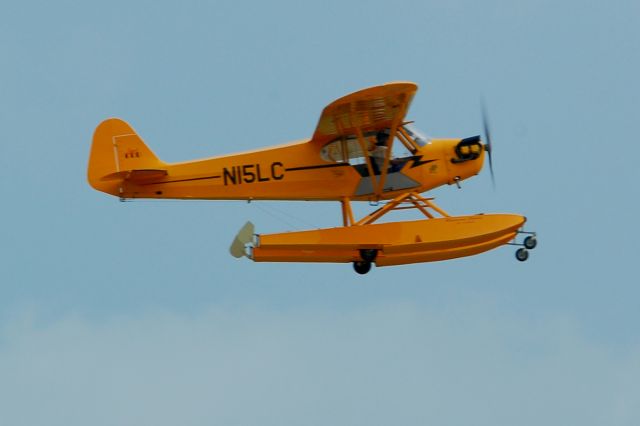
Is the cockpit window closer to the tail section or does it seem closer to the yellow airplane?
the yellow airplane

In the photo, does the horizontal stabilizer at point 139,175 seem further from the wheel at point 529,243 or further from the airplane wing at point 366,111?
the wheel at point 529,243

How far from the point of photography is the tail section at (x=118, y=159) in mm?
19469

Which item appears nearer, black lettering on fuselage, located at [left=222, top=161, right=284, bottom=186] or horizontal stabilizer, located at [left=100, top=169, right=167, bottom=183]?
horizontal stabilizer, located at [left=100, top=169, right=167, bottom=183]

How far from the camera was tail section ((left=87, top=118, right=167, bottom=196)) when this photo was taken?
19469 mm

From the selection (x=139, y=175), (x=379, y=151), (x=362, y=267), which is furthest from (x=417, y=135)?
(x=139, y=175)

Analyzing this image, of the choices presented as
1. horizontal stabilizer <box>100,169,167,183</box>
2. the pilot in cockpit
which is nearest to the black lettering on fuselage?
horizontal stabilizer <box>100,169,167,183</box>

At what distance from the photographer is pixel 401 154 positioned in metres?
20.1

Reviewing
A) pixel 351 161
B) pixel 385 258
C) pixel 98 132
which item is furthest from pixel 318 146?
pixel 98 132

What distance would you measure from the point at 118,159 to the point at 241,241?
256 cm

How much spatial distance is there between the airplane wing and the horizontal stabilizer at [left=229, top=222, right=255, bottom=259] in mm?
2047

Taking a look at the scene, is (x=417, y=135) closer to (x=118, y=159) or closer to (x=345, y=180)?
(x=345, y=180)

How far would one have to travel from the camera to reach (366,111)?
62.7ft

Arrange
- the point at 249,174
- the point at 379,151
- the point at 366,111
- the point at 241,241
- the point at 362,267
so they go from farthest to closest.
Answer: the point at 379,151, the point at 249,174, the point at 362,267, the point at 366,111, the point at 241,241

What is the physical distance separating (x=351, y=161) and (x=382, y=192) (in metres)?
0.72
